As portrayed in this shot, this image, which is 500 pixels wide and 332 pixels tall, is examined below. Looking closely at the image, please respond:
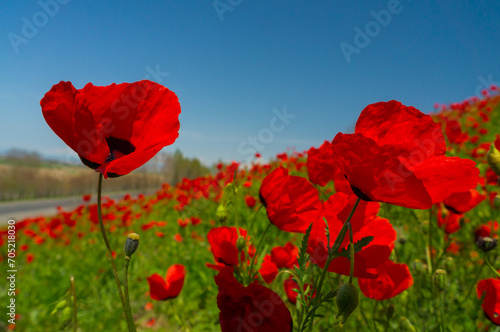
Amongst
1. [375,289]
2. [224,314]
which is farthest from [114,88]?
[375,289]

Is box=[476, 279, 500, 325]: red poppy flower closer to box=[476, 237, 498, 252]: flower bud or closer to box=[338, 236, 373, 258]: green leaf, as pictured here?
box=[476, 237, 498, 252]: flower bud

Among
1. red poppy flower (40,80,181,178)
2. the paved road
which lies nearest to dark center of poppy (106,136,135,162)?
red poppy flower (40,80,181,178)

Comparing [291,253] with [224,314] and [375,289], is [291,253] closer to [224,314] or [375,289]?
[375,289]

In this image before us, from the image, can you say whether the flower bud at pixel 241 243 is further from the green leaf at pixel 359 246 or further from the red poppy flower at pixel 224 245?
the green leaf at pixel 359 246

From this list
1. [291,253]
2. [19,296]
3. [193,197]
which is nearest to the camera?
[291,253]

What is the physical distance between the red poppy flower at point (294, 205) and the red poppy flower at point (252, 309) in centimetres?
19

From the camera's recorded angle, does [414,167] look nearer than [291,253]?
Yes

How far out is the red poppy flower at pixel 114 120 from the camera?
19.7 inches

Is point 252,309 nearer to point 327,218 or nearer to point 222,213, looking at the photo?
point 327,218

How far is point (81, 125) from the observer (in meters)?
0.51

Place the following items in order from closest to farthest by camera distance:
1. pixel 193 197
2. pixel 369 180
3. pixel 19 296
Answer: pixel 369 180 → pixel 19 296 → pixel 193 197

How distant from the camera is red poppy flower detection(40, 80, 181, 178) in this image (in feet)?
1.64

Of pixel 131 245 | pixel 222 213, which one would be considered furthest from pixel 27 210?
pixel 131 245

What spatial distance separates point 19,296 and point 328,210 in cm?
449
